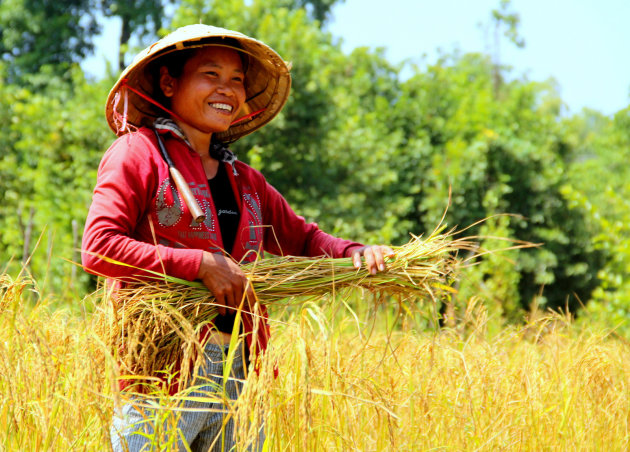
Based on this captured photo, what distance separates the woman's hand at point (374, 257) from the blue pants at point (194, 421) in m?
0.43

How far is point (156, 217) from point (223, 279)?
0.27 meters

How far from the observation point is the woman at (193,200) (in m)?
1.84

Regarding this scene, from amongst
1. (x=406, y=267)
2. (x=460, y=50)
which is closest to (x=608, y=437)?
(x=406, y=267)

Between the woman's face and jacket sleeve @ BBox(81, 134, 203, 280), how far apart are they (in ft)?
0.93

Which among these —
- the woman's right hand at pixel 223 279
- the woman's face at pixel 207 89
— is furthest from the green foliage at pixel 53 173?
the woman's right hand at pixel 223 279

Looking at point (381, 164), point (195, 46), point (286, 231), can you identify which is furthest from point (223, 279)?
point (381, 164)

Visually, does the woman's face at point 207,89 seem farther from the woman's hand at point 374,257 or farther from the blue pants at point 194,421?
the blue pants at point 194,421

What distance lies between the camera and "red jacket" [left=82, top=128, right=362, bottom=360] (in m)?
1.81

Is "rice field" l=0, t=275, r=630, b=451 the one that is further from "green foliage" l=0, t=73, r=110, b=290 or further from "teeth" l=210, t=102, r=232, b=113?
"green foliage" l=0, t=73, r=110, b=290

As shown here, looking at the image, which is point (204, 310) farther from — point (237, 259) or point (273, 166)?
point (273, 166)

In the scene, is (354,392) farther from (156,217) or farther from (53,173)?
(53,173)

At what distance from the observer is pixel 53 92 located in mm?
15977

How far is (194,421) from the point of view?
1.96m

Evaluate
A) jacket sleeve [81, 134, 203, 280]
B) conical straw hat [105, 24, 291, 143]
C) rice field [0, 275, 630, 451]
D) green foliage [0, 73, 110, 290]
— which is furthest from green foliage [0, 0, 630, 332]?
jacket sleeve [81, 134, 203, 280]
